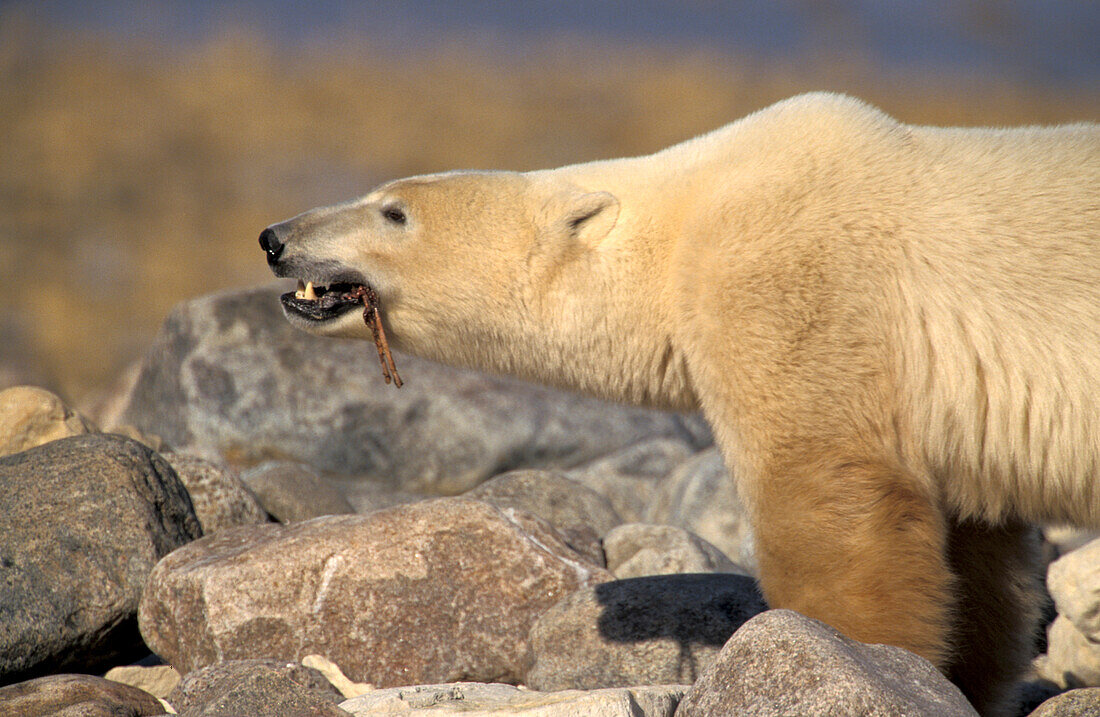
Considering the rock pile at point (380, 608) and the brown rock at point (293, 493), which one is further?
the brown rock at point (293, 493)

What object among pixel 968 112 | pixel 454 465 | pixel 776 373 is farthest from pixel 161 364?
pixel 968 112

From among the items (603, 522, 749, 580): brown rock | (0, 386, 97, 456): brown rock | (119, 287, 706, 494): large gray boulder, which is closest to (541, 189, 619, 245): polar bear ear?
(603, 522, 749, 580): brown rock

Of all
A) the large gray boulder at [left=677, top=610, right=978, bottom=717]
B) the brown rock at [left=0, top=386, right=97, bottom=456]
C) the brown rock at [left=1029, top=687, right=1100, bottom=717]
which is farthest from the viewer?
the brown rock at [left=0, top=386, right=97, bottom=456]

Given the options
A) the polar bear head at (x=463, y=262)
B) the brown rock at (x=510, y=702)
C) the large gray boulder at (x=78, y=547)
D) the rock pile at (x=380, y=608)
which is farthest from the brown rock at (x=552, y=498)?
the brown rock at (x=510, y=702)

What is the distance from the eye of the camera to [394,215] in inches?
156

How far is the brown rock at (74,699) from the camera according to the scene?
350 centimetres

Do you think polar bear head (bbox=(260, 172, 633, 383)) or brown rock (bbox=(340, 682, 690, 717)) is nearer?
brown rock (bbox=(340, 682, 690, 717))

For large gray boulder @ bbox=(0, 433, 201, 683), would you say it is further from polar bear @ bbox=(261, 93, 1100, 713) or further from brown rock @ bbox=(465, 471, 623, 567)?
polar bear @ bbox=(261, 93, 1100, 713)

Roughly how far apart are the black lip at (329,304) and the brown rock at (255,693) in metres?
1.27

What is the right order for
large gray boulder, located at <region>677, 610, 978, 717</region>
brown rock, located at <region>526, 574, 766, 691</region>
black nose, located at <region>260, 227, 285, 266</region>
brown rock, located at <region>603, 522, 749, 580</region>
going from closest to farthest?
large gray boulder, located at <region>677, 610, 978, 717</region> < black nose, located at <region>260, 227, 285, 266</region> < brown rock, located at <region>526, 574, 766, 691</region> < brown rock, located at <region>603, 522, 749, 580</region>

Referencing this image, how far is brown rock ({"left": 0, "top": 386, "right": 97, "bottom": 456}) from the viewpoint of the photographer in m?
5.47

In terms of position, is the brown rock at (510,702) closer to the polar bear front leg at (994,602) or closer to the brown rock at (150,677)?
the polar bear front leg at (994,602)

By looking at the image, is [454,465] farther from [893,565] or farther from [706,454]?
[893,565]

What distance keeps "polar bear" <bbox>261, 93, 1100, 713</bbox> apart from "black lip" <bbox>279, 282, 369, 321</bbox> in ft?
2.28
